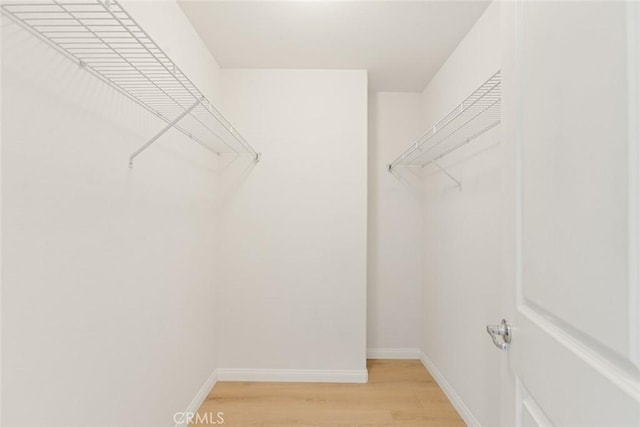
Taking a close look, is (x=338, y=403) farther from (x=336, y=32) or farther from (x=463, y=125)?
(x=336, y=32)

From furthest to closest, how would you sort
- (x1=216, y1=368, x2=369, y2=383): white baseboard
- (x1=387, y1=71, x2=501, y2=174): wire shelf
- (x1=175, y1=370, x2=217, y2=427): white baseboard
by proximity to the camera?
1. (x1=216, y1=368, x2=369, y2=383): white baseboard
2. (x1=175, y1=370, x2=217, y2=427): white baseboard
3. (x1=387, y1=71, x2=501, y2=174): wire shelf

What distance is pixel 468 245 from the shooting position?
6.46 feet

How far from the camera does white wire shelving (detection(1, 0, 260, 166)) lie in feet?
2.80

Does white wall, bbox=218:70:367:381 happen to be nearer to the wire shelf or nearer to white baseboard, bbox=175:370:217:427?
white baseboard, bbox=175:370:217:427

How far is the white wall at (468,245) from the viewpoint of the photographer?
168 centimetres

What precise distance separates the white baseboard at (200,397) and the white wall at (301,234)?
0.77 feet

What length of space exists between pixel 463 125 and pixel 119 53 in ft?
4.85

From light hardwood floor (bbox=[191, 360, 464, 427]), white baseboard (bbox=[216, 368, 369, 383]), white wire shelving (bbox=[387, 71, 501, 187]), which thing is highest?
white wire shelving (bbox=[387, 71, 501, 187])

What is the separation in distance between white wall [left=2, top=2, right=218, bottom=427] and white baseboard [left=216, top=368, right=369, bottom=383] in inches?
23.5

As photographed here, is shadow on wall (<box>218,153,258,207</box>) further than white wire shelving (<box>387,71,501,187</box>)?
Yes

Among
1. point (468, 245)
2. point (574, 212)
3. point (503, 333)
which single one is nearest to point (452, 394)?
point (468, 245)

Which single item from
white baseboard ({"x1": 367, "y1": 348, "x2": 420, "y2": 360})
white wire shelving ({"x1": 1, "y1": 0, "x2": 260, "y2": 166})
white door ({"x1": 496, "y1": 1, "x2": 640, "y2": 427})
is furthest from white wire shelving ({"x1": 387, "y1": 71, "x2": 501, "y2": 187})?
white baseboard ({"x1": 367, "y1": 348, "x2": 420, "y2": 360})

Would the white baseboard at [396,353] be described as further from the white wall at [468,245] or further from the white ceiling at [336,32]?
the white ceiling at [336,32]

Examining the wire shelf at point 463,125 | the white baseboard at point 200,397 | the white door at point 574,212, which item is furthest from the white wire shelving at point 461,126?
the white baseboard at point 200,397
